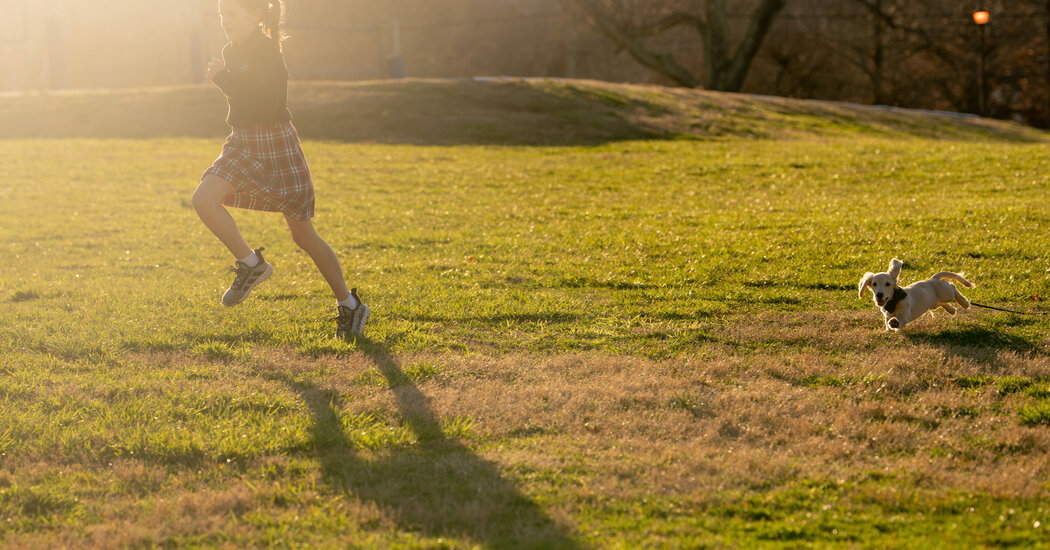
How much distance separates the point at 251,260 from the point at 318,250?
0.40m

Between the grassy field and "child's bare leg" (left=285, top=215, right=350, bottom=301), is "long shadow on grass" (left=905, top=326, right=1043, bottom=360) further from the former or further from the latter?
"child's bare leg" (left=285, top=215, right=350, bottom=301)

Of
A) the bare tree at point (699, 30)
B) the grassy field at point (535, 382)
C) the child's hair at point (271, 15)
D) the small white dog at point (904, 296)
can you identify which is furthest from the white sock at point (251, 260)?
the bare tree at point (699, 30)

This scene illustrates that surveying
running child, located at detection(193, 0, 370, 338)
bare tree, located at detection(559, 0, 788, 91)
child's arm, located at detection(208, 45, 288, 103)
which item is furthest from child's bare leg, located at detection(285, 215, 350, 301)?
bare tree, located at detection(559, 0, 788, 91)

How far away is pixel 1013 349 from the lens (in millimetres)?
5535

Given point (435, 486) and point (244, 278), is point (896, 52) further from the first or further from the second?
point (435, 486)

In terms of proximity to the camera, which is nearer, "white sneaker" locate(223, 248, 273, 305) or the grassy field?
the grassy field

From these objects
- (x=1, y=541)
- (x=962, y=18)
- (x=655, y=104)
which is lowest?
(x=1, y=541)

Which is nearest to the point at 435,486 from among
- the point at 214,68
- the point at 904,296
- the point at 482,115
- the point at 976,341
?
the point at 214,68

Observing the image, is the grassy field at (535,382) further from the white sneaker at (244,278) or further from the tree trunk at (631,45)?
the tree trunk at (631,45)

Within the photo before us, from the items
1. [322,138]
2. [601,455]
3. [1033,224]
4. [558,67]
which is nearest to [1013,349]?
[601,455]

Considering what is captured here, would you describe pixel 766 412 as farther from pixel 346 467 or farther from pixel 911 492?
pixel 346 467

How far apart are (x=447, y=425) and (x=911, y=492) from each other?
2021mm

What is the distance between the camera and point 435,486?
12.6 ft

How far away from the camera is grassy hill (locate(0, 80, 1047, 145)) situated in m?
21.8
